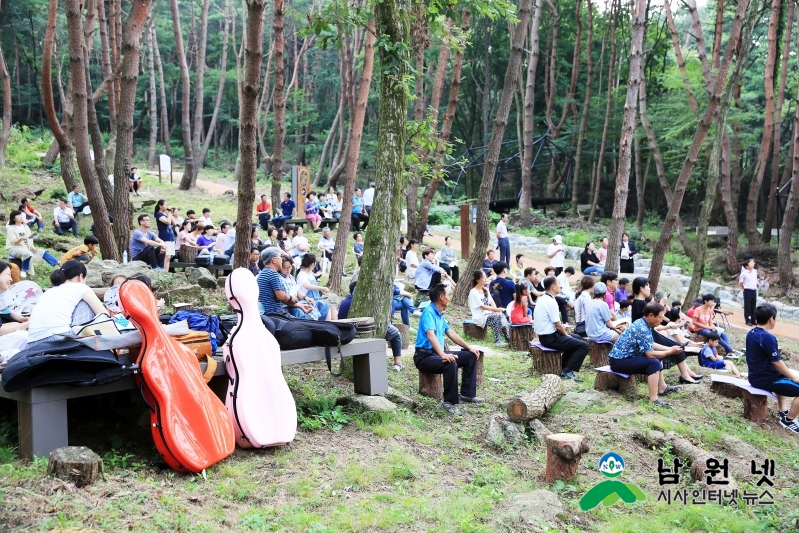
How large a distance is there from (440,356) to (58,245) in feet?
32.9

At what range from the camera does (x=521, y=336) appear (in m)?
11.1

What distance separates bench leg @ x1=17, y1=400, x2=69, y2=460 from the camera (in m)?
4.87

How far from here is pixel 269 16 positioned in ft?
134

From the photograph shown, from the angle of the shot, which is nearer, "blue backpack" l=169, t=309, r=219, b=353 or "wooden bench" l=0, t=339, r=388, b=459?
"wooden bench" l=0, t=339, r=388, b=459

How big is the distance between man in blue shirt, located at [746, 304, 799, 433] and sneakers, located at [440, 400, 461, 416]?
3.54 m

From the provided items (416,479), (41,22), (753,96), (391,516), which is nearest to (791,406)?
(416,479)

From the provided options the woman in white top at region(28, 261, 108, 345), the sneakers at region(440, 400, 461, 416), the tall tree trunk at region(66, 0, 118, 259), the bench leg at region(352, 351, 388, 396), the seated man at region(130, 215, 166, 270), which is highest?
the tall tree trunk at region(66, 0, 118, 259)

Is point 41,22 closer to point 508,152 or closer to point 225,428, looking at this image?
point 508,152

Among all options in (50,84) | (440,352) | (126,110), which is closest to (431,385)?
(440,352)

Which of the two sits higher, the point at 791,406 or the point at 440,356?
the point at 440,356

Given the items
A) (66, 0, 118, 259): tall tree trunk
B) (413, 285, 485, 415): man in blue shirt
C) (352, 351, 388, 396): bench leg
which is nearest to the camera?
(352, 351, 388, 396): bench leg

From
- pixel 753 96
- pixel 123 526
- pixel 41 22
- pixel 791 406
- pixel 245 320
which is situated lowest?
pixel 791 406

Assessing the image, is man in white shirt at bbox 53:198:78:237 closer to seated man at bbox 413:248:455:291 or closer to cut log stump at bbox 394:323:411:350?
seated man at bbox 413:248:455:291

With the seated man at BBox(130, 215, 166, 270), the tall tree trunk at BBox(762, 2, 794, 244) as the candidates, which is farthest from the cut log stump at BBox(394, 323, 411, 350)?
the tall tree trunk at BBox(762, 2, 794, 244)
